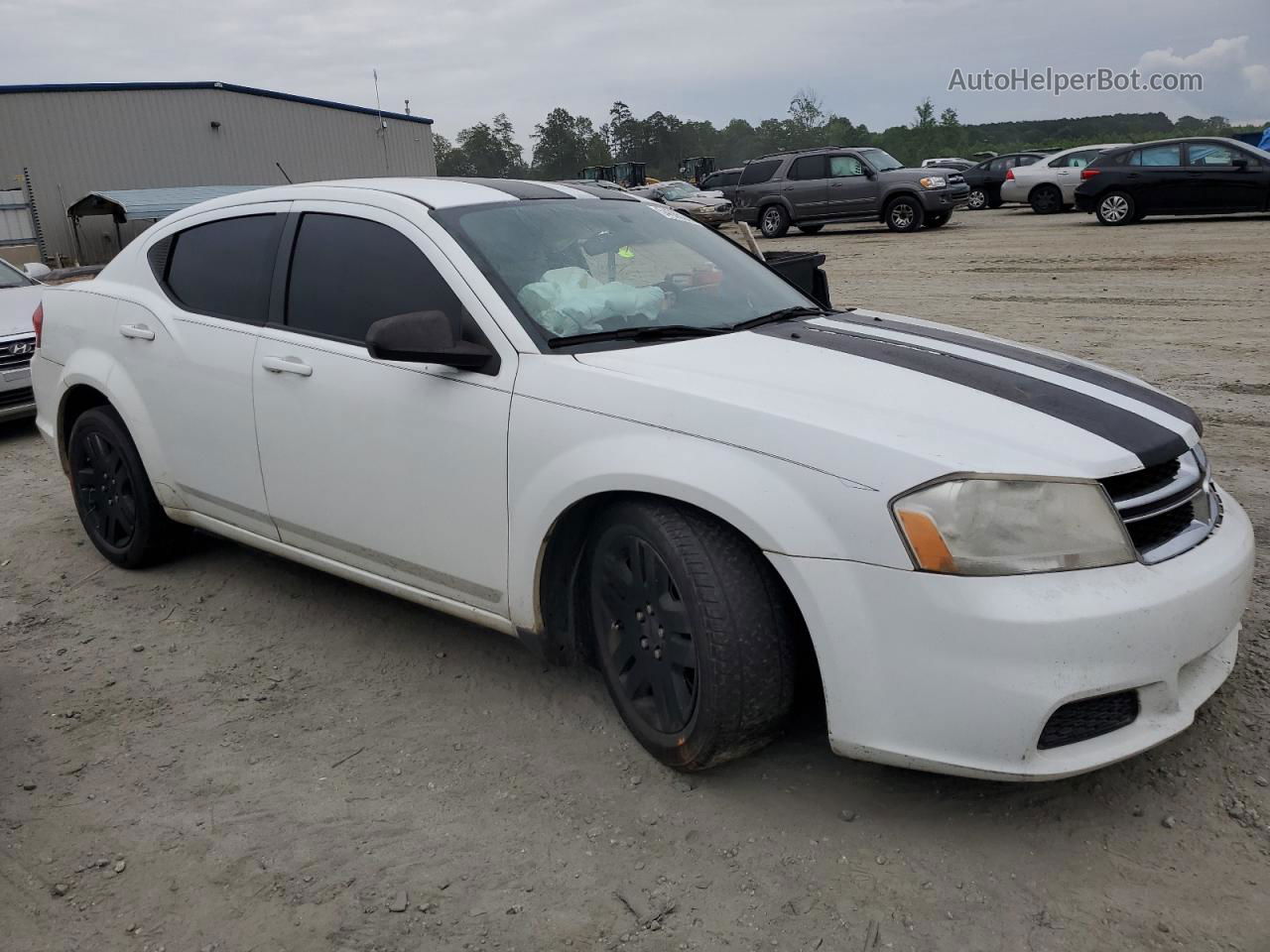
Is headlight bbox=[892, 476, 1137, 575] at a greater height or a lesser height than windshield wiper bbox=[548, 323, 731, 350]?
lesser

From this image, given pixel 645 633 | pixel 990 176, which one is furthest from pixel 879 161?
pixel 645 633

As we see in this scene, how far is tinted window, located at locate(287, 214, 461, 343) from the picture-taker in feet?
11.0

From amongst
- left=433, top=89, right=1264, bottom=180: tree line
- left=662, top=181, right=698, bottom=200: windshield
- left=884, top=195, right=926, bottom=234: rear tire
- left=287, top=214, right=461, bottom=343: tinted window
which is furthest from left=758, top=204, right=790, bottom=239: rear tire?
left=433, top=89, right=1264, bottom=180: tree line

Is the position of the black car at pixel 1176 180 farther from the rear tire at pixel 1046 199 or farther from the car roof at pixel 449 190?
the car roof at pixel 449 190

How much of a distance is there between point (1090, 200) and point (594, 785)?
18615mm

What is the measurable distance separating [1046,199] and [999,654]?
23588 millimetres

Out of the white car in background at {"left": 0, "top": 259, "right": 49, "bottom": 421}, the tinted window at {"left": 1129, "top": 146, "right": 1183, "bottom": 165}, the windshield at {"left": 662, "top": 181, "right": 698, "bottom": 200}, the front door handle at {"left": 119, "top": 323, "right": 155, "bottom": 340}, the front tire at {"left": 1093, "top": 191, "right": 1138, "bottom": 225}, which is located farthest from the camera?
the windshield at {"left": 662, "top": 181, "right": 698, "bottom": 200}

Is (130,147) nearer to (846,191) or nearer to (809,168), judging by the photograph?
(809,168)

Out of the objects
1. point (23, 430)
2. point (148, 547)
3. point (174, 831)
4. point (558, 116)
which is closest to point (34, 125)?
point (23, 430)

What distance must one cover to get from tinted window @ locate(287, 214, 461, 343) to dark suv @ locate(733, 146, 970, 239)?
1893cm

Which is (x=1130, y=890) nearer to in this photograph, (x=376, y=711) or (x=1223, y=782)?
(x=1223, y=782)

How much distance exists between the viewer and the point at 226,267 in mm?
4062

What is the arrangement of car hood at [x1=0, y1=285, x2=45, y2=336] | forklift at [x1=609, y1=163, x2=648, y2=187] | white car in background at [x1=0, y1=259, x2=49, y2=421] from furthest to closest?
forklift at [x1=609, y1=163, x2=648, y2=187] → car hood at [x1=0, y1=285, x2=45, y2=336] → white car in background at [x1=0, y1=259, x2=49, y2=421]

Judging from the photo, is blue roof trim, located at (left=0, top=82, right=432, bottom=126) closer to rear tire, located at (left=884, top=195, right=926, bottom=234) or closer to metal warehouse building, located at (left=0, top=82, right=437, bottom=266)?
metal warehouse building, located at (left=0, top=82, right=437, bottom=266)
